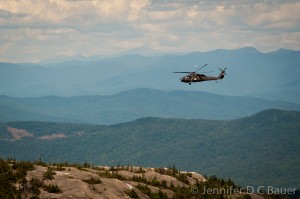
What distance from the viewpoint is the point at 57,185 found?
45500mm

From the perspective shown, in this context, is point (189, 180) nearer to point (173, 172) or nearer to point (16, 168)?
point (173, 172)

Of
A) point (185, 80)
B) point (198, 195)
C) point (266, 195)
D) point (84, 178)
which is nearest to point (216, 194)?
point (198, 195)

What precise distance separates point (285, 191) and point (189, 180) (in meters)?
10.3

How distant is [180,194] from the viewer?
50750mm

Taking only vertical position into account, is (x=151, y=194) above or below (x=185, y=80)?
below

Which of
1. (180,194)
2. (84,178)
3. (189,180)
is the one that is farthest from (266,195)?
(84,178)

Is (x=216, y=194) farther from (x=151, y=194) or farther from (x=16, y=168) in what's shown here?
(x=16, y=168)

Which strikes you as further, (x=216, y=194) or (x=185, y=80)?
(x=185, y=80)

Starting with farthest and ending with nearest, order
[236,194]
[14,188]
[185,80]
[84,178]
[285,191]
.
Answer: [185,80] → [285,191] → [236,194] → [84,178] → [14,188]

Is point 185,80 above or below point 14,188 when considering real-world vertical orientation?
above

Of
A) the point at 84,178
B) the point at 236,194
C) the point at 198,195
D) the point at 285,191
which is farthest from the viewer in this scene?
the point at 285,191

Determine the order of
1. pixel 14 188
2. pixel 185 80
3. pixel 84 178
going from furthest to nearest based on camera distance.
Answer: pixel 185 80 → pixel 84 178 → pixel 14 188

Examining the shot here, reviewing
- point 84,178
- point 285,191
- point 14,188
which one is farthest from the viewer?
point 285,191

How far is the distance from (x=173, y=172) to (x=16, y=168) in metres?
18.3
